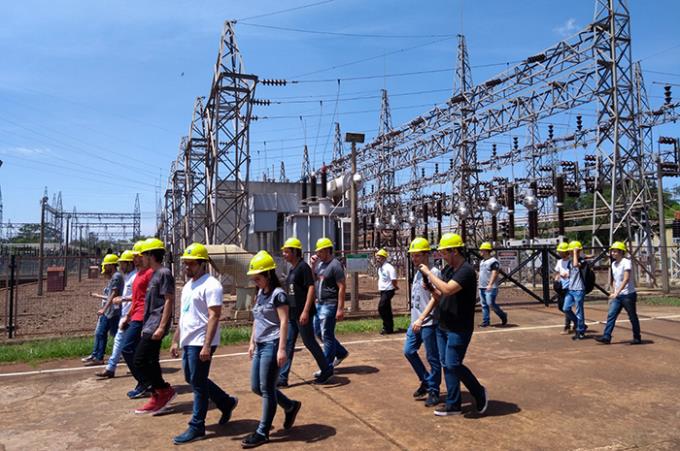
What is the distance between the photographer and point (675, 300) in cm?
1695

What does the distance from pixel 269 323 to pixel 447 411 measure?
212 centimetres

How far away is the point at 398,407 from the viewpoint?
5.91m

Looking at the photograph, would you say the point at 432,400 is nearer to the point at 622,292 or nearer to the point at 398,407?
the point at 398,407

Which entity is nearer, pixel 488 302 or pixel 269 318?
pixel 269 318

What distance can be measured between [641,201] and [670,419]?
1778 centimetres

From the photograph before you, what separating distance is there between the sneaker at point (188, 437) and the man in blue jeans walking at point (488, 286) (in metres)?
8.28

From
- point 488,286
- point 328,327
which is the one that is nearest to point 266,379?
point 328,327

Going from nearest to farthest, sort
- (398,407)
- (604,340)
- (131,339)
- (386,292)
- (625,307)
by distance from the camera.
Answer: (398,407)
(131,339)
(625,307)
(604,340)
(386,292)

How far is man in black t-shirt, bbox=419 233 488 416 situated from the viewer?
5.33 meters

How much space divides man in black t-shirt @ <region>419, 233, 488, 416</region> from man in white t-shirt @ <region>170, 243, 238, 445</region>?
2161 millimetres

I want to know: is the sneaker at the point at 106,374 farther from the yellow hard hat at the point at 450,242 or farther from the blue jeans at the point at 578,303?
the blue jeans at the point at 578,303

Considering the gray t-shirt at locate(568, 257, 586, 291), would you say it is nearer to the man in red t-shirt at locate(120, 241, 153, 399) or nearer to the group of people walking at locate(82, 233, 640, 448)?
the group of people walking at locate(82, 233, 640, 448)

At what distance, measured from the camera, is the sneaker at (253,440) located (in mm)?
4711

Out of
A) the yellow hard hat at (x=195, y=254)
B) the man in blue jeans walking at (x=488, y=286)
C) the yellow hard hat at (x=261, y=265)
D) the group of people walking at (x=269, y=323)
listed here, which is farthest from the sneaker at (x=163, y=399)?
the man in blue jeans walking at (x=488, y=286)
